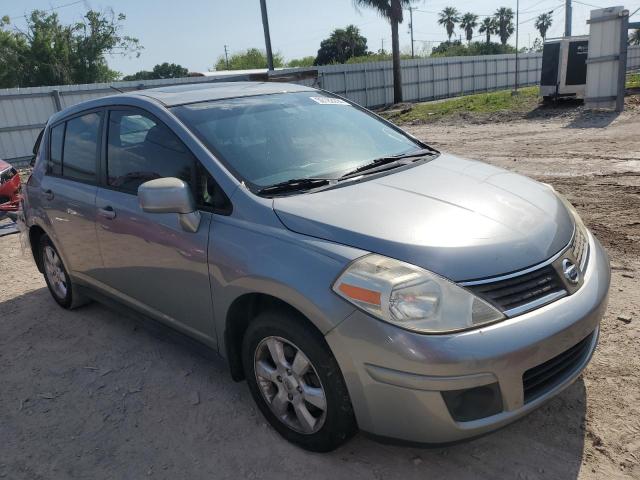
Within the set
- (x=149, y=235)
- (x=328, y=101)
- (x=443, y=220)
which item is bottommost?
(x=149, y=235)

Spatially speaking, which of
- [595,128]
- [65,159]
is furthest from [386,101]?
[65,159]

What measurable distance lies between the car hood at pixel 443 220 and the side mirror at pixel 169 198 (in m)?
0.48

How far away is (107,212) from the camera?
352 centimetres

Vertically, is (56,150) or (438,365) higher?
(56,150)

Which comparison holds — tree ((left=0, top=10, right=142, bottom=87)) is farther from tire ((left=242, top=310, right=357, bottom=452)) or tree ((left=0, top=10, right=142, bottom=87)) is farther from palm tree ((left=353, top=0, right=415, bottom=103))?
tire ((left=242, top=310, right=357, bottom=452))

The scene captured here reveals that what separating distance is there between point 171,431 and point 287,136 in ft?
5.86

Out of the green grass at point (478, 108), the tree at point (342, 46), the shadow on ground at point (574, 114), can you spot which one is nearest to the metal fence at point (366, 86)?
the green grass at point (478, 108)

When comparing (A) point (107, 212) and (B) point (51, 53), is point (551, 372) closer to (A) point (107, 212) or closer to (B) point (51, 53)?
(A) point (107, 212)

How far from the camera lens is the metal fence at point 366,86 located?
16.6m

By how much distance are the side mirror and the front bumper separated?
1064mm

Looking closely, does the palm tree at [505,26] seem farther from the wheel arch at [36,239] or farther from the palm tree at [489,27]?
the wheel arch at [36,239]

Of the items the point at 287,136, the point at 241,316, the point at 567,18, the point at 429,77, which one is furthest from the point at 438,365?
the point at 567,18

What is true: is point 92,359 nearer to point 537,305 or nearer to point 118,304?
point 118,304

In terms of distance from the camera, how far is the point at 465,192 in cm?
277
